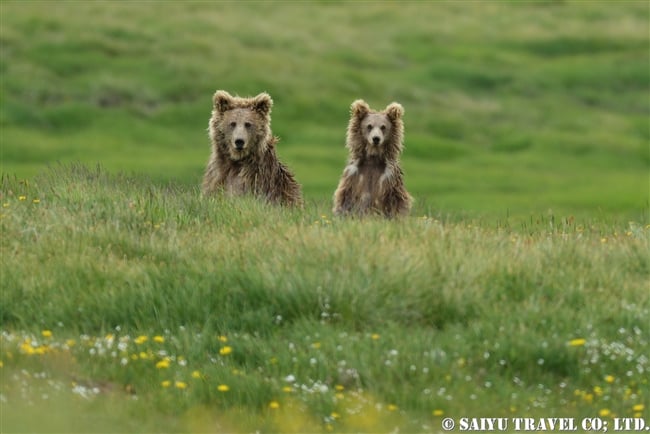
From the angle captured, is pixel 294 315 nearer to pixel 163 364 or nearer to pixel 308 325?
pixel 308 325

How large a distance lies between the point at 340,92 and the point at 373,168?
2802cm

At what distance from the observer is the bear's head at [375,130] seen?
1407cm

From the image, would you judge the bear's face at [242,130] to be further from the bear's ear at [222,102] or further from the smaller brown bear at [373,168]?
the smaller brown bear at [373,168]

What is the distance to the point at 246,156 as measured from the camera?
47.5 ft

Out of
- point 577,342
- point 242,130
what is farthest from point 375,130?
point 577,342

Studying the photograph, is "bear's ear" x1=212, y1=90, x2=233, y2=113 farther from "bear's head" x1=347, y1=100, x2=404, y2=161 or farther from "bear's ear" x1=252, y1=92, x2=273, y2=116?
"bear's head" x1=347, y1=100, x2=404, y2=161

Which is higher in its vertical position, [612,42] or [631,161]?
[612,42]

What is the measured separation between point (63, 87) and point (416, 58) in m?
19.1

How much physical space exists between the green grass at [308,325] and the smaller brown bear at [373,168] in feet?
8.08

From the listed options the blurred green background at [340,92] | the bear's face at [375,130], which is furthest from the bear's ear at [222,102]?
the blurred green background at [340,92]

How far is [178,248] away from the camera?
34.2ft

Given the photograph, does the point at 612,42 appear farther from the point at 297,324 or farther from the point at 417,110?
the point at 297,324

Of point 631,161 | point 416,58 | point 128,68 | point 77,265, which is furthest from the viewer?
point 416,58

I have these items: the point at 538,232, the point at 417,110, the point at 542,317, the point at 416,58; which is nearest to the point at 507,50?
the point at 416,58
